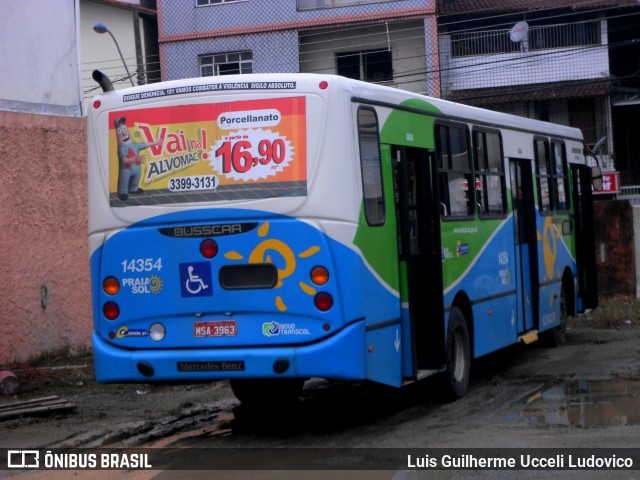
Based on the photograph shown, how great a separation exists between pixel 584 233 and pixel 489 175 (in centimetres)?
478

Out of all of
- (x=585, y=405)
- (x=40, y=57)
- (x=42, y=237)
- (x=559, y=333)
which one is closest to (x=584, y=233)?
(x=559, y=333)

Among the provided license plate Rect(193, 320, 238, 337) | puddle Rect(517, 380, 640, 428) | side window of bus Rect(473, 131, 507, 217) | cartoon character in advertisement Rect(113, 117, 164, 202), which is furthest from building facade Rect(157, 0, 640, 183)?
license plate Rect(193, 320, 238, 337)

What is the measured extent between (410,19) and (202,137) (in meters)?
25.4

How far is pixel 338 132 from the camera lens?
8469 millimetres

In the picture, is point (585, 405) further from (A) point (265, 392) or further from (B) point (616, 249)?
(B) point (616, 249)

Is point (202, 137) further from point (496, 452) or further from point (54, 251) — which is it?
point (54, 251)

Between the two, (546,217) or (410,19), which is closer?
(546,217)

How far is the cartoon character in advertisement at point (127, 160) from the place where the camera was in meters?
9.00

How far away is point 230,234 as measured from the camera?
28.4 feet

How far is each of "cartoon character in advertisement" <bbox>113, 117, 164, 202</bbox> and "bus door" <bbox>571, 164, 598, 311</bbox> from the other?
8.53 m

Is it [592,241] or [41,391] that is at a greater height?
[592,241]

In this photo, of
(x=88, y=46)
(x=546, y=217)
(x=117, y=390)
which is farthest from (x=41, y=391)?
(x=88, y=46)

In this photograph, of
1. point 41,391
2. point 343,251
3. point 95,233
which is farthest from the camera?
point 41,391

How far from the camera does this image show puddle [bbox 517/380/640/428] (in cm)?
909
